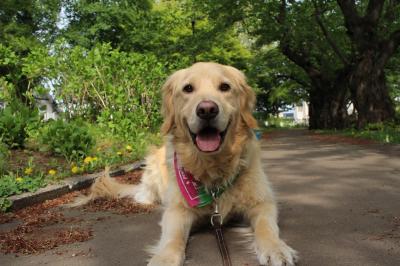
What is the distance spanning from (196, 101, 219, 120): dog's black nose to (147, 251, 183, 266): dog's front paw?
984 millimetres

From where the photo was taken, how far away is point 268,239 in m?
2.87

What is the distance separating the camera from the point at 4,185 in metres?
4.91

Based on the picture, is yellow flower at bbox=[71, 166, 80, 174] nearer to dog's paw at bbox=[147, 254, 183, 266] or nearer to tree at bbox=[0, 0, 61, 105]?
dog's paw at bbox=[147, 254, 183, 266]

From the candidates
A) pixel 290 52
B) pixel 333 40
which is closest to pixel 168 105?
pixel 333 40

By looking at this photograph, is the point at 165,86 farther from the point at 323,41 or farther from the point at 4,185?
the point at 323,41

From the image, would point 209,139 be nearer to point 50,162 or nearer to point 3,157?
point 3,157

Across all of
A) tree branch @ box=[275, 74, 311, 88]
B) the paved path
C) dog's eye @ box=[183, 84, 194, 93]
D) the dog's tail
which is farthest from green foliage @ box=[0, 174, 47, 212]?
tree branch @ box=[275, 74, 311, 88]

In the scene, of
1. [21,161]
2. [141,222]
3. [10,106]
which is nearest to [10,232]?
[141,222]

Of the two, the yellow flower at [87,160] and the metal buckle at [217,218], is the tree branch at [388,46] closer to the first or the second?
the yellow flower at [87,160]

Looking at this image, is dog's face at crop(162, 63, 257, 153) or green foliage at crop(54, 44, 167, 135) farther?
green foliage at crop(54, 44, 167, 135)

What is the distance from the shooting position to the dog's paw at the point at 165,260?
2.67 m

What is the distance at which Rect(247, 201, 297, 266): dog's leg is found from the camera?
2633 mm

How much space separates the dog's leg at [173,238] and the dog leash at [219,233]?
0.18 metres

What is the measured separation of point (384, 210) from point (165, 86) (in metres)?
2.20
